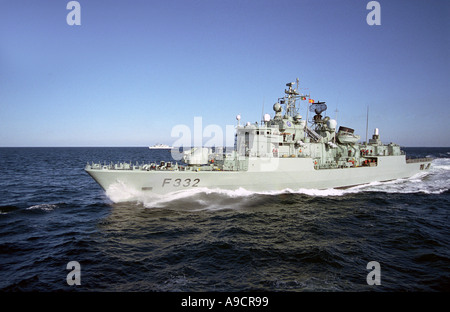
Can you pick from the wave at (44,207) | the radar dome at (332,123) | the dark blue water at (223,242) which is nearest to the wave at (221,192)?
the dark blue water at (223,242)

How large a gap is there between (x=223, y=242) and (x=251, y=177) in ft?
27.6

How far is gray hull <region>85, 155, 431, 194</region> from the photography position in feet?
55.9

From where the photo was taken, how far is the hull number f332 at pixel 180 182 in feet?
58.0

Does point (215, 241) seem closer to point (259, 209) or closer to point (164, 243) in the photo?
point (164, 243)

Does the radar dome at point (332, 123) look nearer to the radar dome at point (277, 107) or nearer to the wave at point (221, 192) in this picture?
the radar dome at point (277, 107)

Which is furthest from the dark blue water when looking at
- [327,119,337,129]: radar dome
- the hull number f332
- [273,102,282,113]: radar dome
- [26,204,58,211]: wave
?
[327,119,337,129]: radar dome

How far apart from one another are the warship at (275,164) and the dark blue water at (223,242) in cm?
115

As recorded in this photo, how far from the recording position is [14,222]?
13.9m

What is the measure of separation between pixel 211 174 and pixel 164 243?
7.45 metres

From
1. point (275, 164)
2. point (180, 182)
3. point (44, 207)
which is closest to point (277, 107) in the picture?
point (275, 164)

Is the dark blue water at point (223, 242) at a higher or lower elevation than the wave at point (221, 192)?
lower

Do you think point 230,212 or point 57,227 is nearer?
point 57,227
